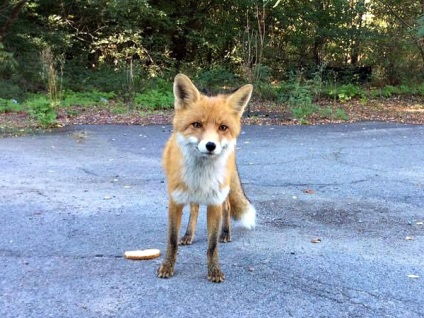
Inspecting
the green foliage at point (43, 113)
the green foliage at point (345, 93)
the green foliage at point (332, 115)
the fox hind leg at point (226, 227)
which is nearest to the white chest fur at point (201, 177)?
the fox hind leg at point (226, 227)

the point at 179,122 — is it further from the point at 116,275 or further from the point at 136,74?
the point at 136,74

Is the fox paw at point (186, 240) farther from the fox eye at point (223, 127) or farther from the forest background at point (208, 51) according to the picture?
the forest background at point (208, 51)

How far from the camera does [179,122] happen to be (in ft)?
10.9

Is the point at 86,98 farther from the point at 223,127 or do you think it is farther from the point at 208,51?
the point at 223,127

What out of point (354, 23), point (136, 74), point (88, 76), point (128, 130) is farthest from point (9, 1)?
point (354, 23)

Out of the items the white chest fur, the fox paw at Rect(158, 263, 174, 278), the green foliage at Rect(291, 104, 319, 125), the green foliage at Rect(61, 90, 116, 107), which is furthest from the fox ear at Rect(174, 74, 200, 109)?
the green foliage at Rect(61, 90, 116, 107)

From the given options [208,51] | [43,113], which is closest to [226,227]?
[43,113]

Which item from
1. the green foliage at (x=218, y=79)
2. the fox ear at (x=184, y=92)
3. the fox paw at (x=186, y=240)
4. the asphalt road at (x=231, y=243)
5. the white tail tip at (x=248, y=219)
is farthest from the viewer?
the green foliage at (x=218, y=79)

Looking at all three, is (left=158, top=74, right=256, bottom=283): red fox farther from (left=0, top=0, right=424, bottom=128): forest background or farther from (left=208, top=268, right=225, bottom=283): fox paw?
(left=0, top=0, right=424, bottom=128): forest background

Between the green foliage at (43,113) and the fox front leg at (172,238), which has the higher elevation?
the green foliage at (43,113)

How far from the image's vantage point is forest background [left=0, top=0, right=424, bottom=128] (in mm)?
16641

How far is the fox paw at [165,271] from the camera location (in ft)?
11.3

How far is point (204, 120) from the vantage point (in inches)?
126

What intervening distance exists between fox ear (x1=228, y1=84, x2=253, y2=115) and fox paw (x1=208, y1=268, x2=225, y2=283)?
1.20 m
